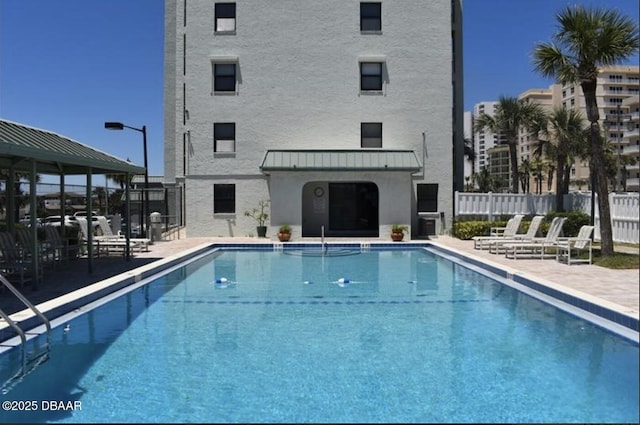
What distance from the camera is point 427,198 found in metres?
25.0

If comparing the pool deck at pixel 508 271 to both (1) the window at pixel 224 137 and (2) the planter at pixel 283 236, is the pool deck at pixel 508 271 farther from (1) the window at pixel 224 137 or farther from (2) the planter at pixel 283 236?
(1) the window at pixel 224 137

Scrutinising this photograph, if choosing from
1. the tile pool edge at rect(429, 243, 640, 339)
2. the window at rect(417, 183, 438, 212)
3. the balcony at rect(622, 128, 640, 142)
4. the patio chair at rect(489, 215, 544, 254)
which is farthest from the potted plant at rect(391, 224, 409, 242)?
the balcony at rect(622, 128, 640, 142)

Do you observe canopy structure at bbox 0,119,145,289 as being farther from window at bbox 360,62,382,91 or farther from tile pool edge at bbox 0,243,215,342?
window at bbox 360,62,382,91

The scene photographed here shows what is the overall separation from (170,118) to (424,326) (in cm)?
2883

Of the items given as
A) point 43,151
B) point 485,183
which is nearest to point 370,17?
point 43,151

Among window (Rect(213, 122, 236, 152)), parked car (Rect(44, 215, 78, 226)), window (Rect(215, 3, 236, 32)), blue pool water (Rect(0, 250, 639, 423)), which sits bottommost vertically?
blue pool water (Rect(0, 250, 639, 423))

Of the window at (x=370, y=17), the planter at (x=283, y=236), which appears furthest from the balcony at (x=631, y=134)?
the planter at (x=283, y=236)

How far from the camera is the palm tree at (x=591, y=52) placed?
43.2 ft

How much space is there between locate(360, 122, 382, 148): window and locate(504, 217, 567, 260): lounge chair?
407 inches

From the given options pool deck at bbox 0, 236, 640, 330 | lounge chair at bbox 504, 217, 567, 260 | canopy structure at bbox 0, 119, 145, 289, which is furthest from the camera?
lounge chair at bbox 504, 217, 567, 260

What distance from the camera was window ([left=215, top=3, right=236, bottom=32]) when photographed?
2503 centimetres

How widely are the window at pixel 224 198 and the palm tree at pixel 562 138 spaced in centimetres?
1621

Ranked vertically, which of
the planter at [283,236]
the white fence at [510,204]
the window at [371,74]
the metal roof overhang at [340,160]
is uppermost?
the window at [371,74]

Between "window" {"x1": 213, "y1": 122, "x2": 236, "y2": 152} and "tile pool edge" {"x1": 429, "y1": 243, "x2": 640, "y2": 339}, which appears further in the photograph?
"window" {"x1": 213, "y1": 122, "x2": 236, "y2": 152}
